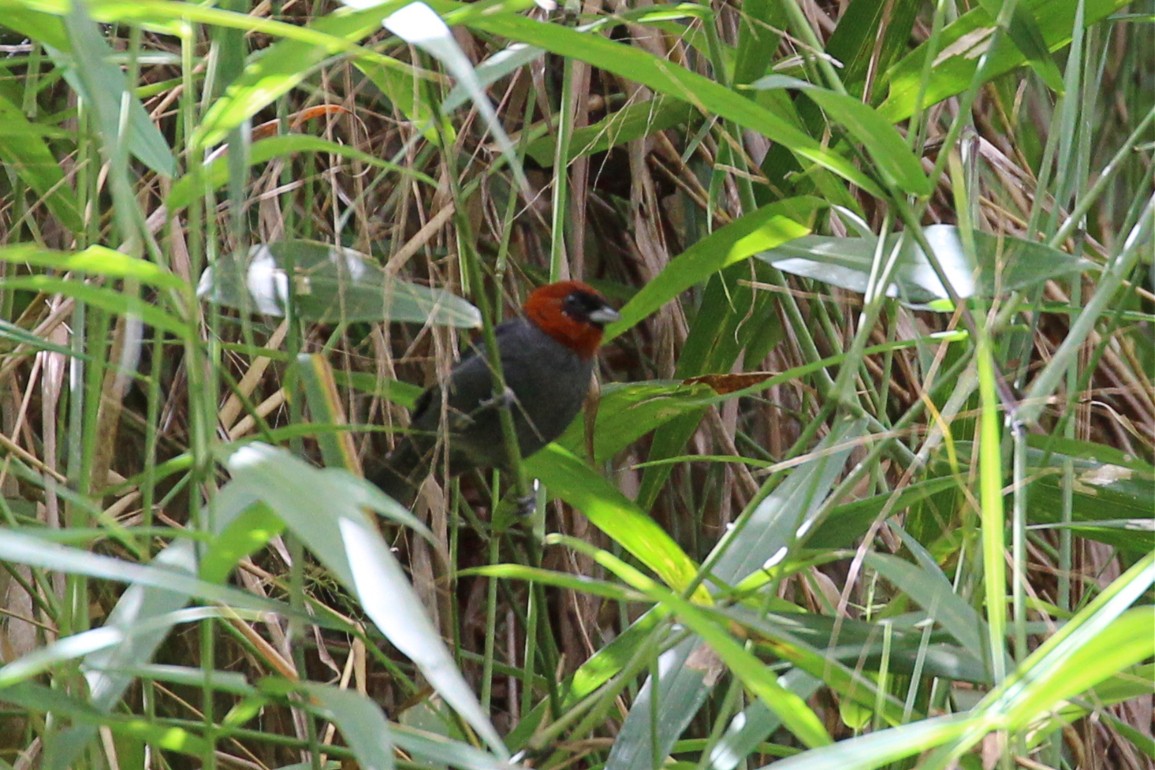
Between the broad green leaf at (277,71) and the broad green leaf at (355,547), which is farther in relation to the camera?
the broad green leaf at (277,71)

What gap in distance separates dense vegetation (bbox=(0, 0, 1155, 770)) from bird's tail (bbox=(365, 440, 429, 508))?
0.30 feet

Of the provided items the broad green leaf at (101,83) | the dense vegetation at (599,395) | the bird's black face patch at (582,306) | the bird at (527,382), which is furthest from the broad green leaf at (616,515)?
the broad green leaf at (101,83)

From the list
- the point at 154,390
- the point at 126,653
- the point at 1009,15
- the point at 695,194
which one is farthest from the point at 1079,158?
the point at 126,653

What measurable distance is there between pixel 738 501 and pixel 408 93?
1.20m

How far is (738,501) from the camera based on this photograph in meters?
2.54

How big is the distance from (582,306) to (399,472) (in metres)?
0.45

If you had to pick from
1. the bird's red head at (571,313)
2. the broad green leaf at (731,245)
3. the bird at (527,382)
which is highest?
the broad green leaf at (731,245)

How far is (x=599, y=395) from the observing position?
196 cm

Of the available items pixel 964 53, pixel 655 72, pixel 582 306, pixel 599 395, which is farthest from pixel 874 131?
pixel 582 306

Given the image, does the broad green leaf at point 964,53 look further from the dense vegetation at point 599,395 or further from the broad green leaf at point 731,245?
the broad green leaf at point 731,245

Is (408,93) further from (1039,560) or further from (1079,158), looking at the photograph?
(1039,560)

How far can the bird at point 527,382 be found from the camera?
2359 mm

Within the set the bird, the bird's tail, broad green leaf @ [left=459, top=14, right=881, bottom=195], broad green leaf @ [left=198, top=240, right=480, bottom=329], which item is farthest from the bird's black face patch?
broad green leaf @ [left=459, top=14, right=881, bottom=195]

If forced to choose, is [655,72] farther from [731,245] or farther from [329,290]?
[329,290]
